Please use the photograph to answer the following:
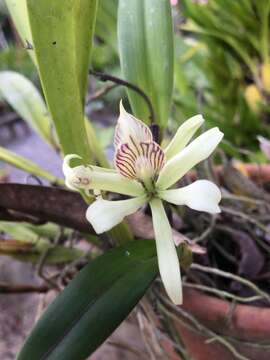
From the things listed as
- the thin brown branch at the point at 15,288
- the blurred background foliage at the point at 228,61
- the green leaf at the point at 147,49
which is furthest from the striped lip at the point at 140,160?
the blurred background foliage at the point at 228,61

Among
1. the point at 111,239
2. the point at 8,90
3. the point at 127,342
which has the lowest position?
the point at 127,342

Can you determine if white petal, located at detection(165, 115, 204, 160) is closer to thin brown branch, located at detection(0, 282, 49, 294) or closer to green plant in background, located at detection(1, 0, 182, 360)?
green plant in background, located at detection(1, 0, 182, 360)

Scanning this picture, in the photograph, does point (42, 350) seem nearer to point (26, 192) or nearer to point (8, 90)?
point (26, 192)

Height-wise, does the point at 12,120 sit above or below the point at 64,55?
below

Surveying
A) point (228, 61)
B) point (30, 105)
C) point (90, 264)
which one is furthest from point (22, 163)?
point (228, 61)

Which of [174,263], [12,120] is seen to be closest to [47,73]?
[174,263]

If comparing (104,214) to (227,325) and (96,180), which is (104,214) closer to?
(96,180)

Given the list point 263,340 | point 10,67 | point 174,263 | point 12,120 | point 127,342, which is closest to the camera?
point 174,263
